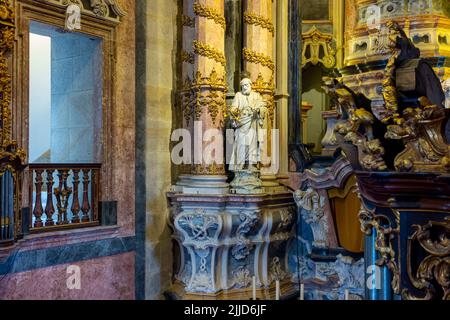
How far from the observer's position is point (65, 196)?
5988 millimetres

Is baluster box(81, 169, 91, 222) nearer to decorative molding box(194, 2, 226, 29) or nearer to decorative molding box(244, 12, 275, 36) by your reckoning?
decorative molding box(194, 2, 226, 29)

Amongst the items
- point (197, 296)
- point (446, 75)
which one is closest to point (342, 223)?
point (197, 296)

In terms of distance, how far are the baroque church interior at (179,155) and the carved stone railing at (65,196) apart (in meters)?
0.02

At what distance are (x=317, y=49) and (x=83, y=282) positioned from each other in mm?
5554

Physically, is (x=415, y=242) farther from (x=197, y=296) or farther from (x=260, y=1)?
(x=260, y=1)

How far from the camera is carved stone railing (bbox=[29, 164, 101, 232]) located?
5676mm

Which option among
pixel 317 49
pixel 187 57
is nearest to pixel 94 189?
pixel 187 57

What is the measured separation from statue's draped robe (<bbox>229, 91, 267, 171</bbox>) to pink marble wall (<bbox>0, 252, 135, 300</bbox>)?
6.08 feet

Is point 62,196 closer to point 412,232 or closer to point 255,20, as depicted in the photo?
point 255,20

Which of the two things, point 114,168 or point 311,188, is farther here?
point 311,188

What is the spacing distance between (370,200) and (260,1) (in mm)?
4107

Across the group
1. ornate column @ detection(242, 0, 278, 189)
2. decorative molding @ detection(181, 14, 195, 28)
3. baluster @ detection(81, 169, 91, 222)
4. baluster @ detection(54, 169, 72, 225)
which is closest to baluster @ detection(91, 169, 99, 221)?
baluster @ detection(81, 169, 91, 222)

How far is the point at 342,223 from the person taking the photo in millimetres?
6719

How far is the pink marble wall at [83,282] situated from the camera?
5418mm
